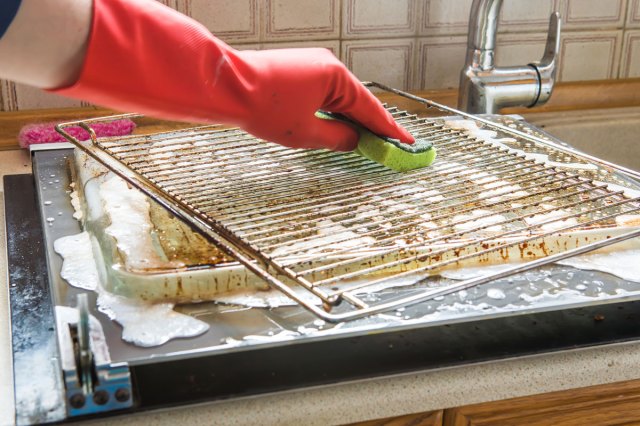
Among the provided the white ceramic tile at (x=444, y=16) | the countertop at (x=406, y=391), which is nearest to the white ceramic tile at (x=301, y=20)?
the white ceramic tile at (x=444, y=16)

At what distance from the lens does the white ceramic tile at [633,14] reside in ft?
5.27

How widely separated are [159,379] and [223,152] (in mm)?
436

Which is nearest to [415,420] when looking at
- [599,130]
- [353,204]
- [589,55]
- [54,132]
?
[353,204]

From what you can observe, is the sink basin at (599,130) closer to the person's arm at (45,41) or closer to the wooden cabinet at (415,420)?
the wooden cabinet at (415,420)

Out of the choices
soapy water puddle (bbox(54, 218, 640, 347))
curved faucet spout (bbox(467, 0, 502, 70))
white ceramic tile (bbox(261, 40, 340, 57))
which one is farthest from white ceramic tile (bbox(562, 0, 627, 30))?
soapy water puddle (bbox(54, 218, 640, 347))

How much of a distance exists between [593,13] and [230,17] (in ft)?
2.41

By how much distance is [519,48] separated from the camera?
157 centimetres

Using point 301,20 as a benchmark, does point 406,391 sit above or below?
below

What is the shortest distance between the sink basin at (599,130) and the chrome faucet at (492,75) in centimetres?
16

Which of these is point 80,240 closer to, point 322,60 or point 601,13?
point 322,60

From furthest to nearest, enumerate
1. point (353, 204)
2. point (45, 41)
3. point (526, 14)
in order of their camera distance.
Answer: point (526, 14) → point (353, 204) → point (45, 41)

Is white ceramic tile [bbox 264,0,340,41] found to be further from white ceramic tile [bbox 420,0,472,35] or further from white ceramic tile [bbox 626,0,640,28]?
white ceramic tile [bbox 626,0,640,28]

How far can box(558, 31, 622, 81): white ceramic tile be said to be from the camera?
5.25 ft

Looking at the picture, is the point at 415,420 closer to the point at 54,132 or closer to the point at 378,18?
the point at 54,132
